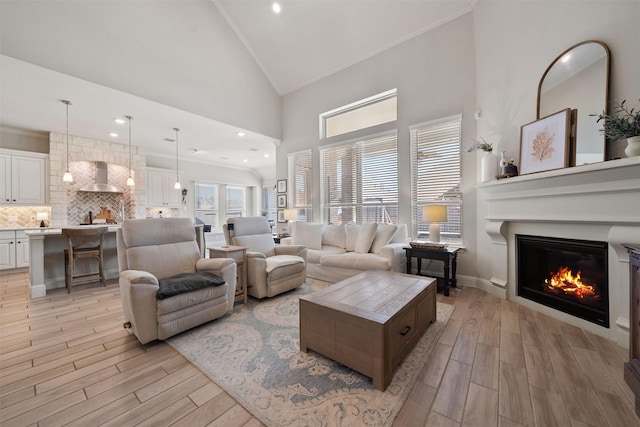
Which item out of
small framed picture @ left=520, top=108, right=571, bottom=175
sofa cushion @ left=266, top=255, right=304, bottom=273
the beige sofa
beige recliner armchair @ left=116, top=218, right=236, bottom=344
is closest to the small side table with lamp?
the beige sofa

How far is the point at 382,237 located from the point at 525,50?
2.81 metres

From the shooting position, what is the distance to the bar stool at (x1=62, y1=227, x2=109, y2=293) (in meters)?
3.36

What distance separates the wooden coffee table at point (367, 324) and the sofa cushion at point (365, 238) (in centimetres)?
A: 157

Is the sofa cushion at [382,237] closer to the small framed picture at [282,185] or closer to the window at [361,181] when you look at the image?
the window at [361,181]

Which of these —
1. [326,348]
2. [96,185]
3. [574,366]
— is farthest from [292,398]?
[96,185]

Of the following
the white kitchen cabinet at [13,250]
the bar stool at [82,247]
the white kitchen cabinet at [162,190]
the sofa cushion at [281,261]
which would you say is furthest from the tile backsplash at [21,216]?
the sofa cushion at [281,261]

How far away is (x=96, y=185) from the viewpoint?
5574 millimetres

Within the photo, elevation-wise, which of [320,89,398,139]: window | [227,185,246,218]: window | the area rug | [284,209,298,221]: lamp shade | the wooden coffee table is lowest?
the area rug

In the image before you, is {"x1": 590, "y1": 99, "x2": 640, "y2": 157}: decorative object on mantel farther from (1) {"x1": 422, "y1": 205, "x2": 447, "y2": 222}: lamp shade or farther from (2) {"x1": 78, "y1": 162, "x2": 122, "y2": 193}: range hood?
(2) {"x1": 78, "y1": 162, "x2": 122, "y2": 193}: range hood

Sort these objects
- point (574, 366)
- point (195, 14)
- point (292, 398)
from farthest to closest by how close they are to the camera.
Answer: point (195, 14) < point (574, 366) < point (292, 398)

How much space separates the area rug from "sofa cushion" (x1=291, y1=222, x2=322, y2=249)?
197 cm

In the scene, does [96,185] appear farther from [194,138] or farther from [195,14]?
[195,14]

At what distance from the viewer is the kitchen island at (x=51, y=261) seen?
10.6ft

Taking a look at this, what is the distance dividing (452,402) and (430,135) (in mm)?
3500
